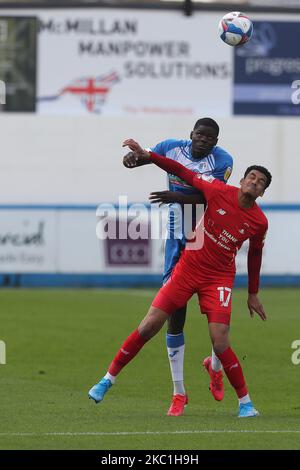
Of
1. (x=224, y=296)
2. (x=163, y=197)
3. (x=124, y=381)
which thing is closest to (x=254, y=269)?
(x=224, y=296)

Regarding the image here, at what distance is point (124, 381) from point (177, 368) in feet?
9.01

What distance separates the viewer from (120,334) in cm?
1780

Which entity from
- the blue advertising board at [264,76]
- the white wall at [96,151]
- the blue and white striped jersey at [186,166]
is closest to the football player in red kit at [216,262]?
the blue and white striped jersey at [186,166]

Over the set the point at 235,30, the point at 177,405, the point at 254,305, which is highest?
the point at 235,30

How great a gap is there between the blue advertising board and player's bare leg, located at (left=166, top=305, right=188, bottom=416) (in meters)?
23.9

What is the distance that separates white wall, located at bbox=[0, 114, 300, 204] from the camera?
33.2m

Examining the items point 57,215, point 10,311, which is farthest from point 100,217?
point 10,311

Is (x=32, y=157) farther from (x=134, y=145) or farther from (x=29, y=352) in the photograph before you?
(x=134, y=145)

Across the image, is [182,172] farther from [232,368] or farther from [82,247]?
[82,247]

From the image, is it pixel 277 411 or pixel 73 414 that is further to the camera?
pixel 277 411

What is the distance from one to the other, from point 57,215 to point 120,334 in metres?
9.53

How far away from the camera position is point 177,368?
10.9m
